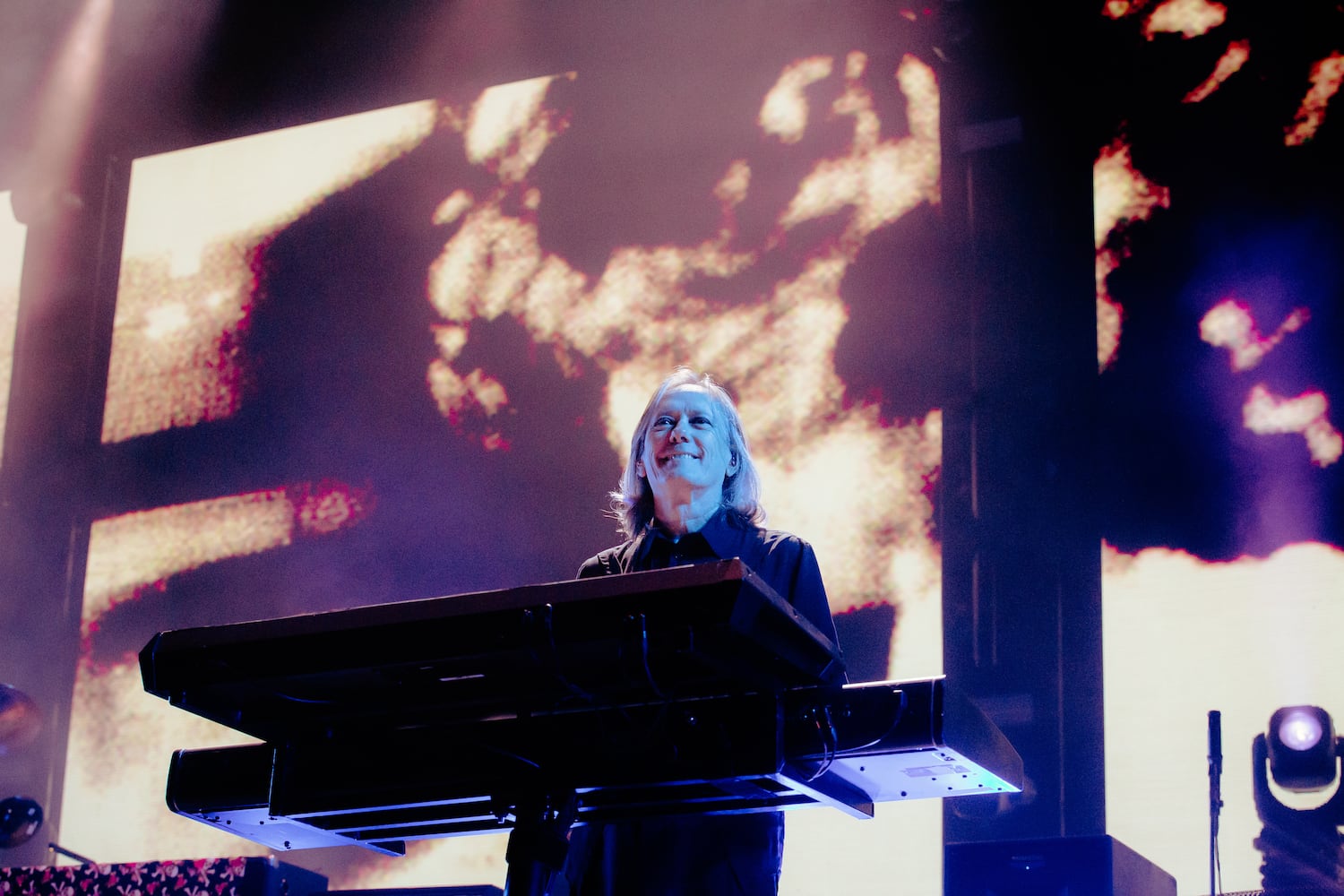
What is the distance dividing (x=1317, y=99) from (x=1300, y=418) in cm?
80

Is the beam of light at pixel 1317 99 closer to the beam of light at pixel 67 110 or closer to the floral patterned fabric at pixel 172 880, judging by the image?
the floral patterned fabric at pixel 172 880

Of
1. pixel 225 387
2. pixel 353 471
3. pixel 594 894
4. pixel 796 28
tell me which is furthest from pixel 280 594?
pixel 594 894

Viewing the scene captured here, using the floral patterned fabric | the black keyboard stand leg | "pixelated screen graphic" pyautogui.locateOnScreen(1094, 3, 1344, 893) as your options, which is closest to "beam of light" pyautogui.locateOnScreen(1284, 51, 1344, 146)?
"pixelated screen graphic" pyautogui.locateOnScreen(1094, 3, 1344, 893)

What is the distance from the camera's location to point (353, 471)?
4.05 meters

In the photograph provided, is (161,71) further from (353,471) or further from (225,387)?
(353,471)

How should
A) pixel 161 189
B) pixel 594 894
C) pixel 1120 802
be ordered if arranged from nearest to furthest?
pixel 594 894 < pixel 1120 802 < pixel 161 189

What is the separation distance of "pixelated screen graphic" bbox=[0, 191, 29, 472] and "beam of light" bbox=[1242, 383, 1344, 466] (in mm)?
3958

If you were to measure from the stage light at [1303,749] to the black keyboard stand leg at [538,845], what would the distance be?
195 centimetres

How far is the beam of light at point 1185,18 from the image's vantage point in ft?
11.0

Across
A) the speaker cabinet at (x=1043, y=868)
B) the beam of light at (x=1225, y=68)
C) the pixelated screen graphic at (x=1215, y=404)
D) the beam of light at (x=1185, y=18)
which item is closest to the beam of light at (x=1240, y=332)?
the pixelated screen graphic at (x=1215, y=404)

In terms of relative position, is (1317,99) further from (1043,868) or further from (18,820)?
(18,820)

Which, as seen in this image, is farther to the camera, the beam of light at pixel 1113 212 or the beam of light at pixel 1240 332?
the beam of light at pixel 1113 212

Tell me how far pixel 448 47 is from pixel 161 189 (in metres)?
1.15

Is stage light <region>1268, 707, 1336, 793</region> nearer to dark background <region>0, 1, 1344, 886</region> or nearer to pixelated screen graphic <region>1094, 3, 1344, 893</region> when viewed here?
pixelated screen graphic <region>1094, 3, 1344, 893</region>
